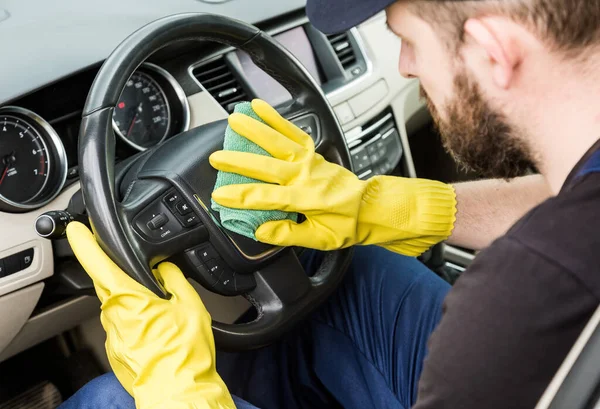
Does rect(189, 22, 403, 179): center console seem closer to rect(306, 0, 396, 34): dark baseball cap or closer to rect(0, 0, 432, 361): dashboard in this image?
rect(0, 0, 432, 361): dashboard

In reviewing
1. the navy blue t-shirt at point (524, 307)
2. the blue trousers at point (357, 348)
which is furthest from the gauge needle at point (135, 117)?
the navy blue t-shirt at point (524, 307)

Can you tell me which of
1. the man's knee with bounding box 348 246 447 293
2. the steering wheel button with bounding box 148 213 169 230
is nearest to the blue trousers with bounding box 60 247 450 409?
the man's knee with bounding box 348 246 447 293

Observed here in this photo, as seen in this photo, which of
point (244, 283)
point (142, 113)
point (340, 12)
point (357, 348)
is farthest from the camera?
point (142, 113)

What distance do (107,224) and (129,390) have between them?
0.24m

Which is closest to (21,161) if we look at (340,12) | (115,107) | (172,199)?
(115,107)

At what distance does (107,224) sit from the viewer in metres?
0.96

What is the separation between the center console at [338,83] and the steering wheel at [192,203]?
0.80 ft

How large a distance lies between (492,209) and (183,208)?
577mm

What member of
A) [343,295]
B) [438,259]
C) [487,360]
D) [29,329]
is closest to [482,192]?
[343,295]

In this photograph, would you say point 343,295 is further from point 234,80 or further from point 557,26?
point 557,26

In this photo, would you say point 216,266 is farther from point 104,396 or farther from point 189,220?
point 104,396

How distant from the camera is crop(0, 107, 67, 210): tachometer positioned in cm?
117

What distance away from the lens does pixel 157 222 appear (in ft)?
3.39

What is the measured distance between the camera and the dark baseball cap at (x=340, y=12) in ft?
2.80
